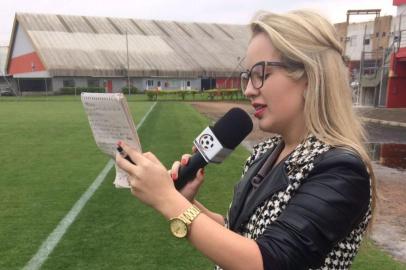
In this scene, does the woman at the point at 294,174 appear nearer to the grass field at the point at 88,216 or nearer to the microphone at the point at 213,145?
the microphone at the point at 213,145

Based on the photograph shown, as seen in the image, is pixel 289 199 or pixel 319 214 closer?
pixel 319 214

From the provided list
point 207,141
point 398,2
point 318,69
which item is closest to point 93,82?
point 398,2

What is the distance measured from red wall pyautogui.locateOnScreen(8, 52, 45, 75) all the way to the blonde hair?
5530 cm

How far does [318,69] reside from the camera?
4.78 feet

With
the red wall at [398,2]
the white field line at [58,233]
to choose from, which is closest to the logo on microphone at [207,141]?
the white field line at [58,233]

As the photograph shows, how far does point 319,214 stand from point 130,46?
198 feet

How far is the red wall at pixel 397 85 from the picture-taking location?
26.3 metres

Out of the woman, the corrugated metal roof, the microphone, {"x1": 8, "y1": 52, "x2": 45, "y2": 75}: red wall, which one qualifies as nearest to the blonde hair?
the woman

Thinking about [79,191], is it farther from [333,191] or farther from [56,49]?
[56,49]

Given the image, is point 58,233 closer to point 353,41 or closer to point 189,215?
point 189,215

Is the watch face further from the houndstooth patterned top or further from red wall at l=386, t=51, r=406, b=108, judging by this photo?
red wall at l=386, t=51, r=406, b=108

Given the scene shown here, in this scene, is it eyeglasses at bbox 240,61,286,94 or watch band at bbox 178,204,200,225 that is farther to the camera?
eyeglasses at bbox 240,61,286,94

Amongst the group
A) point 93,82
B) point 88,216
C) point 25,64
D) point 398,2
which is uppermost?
point 398,2

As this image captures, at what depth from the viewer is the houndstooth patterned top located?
1407mm
